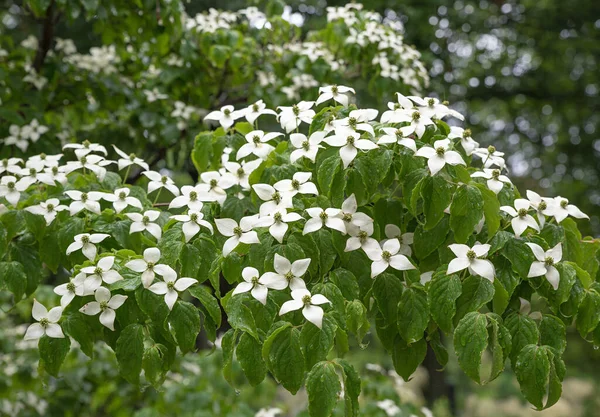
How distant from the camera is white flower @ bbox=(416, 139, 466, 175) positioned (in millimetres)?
1313

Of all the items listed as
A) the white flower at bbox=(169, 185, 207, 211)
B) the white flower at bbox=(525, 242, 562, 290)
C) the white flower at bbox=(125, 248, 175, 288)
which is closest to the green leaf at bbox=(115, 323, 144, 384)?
the white flower at bbox=(125, 248, 175, 288)

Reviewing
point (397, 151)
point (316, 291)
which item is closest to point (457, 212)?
point (397, 151)

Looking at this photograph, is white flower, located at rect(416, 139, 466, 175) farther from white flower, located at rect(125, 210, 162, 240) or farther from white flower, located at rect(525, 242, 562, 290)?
white flower, located at rect(125, 210, 162, 240)

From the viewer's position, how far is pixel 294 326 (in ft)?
3.89

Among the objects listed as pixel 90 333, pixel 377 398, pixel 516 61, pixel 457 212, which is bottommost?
pixel 516 61

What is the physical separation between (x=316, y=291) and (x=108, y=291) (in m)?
0.40

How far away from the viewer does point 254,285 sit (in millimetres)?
1252

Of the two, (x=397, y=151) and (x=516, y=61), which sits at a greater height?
(x=397, y=151)

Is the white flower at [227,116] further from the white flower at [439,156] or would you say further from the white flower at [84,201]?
the white flower at [439,156]

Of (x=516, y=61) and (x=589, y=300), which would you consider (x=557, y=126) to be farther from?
(x=589, y=300)

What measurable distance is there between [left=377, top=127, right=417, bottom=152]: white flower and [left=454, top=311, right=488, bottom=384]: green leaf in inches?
14.6

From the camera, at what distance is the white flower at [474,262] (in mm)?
1249

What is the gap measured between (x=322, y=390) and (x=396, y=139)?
54 centimetres

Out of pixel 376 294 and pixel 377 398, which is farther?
pixel 377 398
